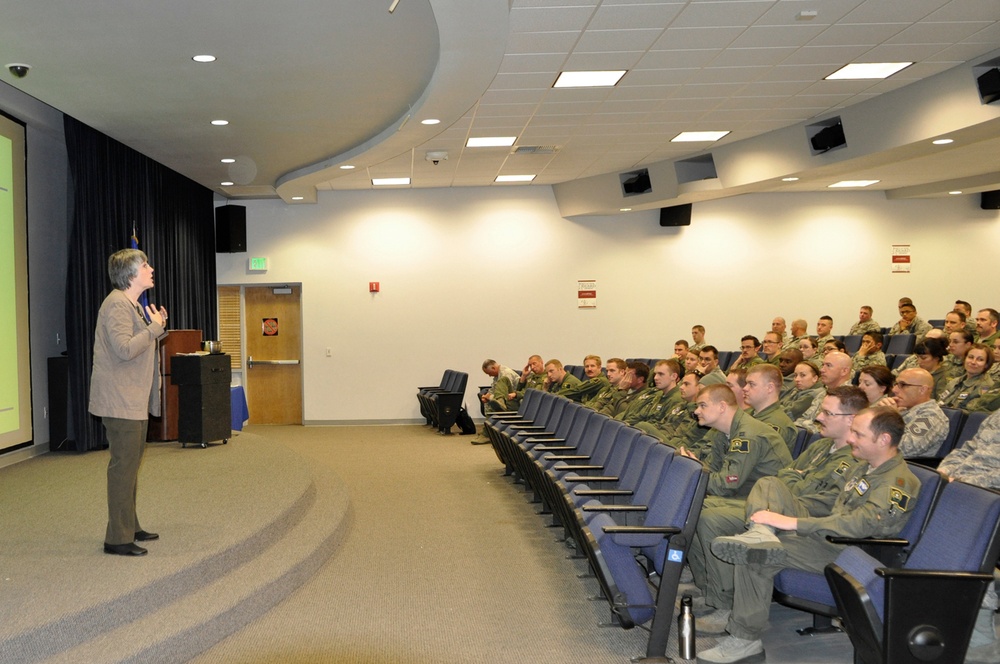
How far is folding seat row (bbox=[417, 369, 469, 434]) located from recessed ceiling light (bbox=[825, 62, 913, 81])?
20.8 ft

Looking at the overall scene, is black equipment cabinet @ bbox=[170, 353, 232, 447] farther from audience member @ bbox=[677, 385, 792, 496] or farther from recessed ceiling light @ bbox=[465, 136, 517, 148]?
audience member @ bbox=[677, 385, 792, 496]

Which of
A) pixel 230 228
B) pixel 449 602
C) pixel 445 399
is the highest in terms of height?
pixel 230 228

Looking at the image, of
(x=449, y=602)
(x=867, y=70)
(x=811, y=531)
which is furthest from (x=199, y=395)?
(x=867, y=70)

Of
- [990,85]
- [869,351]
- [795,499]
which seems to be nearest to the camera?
[795,499]

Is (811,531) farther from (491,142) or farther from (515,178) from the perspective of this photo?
(515,178)

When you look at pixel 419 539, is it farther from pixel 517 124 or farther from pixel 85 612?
pixel 517 124

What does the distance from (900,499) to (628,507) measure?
1272 millimetres

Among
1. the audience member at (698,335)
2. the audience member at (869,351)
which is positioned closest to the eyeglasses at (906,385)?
the audience member at (869,351)

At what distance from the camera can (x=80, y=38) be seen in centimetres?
594

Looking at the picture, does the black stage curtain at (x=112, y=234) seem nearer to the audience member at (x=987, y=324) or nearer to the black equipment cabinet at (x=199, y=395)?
the black equipment cabinet at (x=199, y=395)

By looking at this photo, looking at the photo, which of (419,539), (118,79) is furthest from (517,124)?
(419,539)

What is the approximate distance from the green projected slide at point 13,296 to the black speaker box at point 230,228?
4883mm

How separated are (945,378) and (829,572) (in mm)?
4672

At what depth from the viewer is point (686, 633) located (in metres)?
3.78
